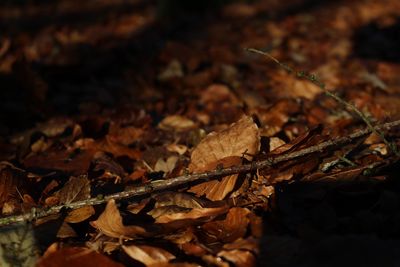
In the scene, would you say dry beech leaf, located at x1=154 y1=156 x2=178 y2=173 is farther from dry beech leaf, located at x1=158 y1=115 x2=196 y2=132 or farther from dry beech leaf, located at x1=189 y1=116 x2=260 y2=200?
dry beech leaf, located at x1=158 y1=115 x2=196 y2=132

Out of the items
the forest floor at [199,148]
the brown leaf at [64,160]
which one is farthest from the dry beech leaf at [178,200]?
the brown leaf at [64,160]

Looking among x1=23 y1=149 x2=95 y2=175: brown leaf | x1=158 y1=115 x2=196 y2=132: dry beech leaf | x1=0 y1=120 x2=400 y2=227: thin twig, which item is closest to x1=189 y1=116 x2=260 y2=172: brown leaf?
x1=0 y1=120 x2=400 y2=227: thin twig

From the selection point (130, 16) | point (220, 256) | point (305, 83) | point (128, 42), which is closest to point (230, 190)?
point (220, 256)

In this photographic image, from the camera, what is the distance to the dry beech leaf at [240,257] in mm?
1180

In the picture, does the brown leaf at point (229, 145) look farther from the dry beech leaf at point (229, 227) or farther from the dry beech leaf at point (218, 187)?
the dry beech leaf at point (229, 227)

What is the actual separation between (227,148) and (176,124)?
0.86 m

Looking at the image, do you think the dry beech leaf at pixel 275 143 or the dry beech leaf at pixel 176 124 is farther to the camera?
the dry beech leaf at pixel 176 124

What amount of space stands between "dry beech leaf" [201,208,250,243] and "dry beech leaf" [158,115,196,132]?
3.44ft

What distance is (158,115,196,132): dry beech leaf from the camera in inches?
93.8

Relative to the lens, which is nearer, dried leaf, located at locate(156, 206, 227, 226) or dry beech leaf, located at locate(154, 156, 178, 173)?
dried leaf, located at locate(156, 206, 227, 226)

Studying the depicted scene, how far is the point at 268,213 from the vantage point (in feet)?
4.43

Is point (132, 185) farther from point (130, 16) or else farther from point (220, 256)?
point (130, 16)

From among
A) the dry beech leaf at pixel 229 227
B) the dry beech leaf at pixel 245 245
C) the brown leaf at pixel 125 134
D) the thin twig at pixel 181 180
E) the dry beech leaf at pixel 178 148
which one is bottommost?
the brown leaf at pixel 125 134

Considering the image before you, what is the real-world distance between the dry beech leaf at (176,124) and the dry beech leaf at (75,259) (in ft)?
3.91
